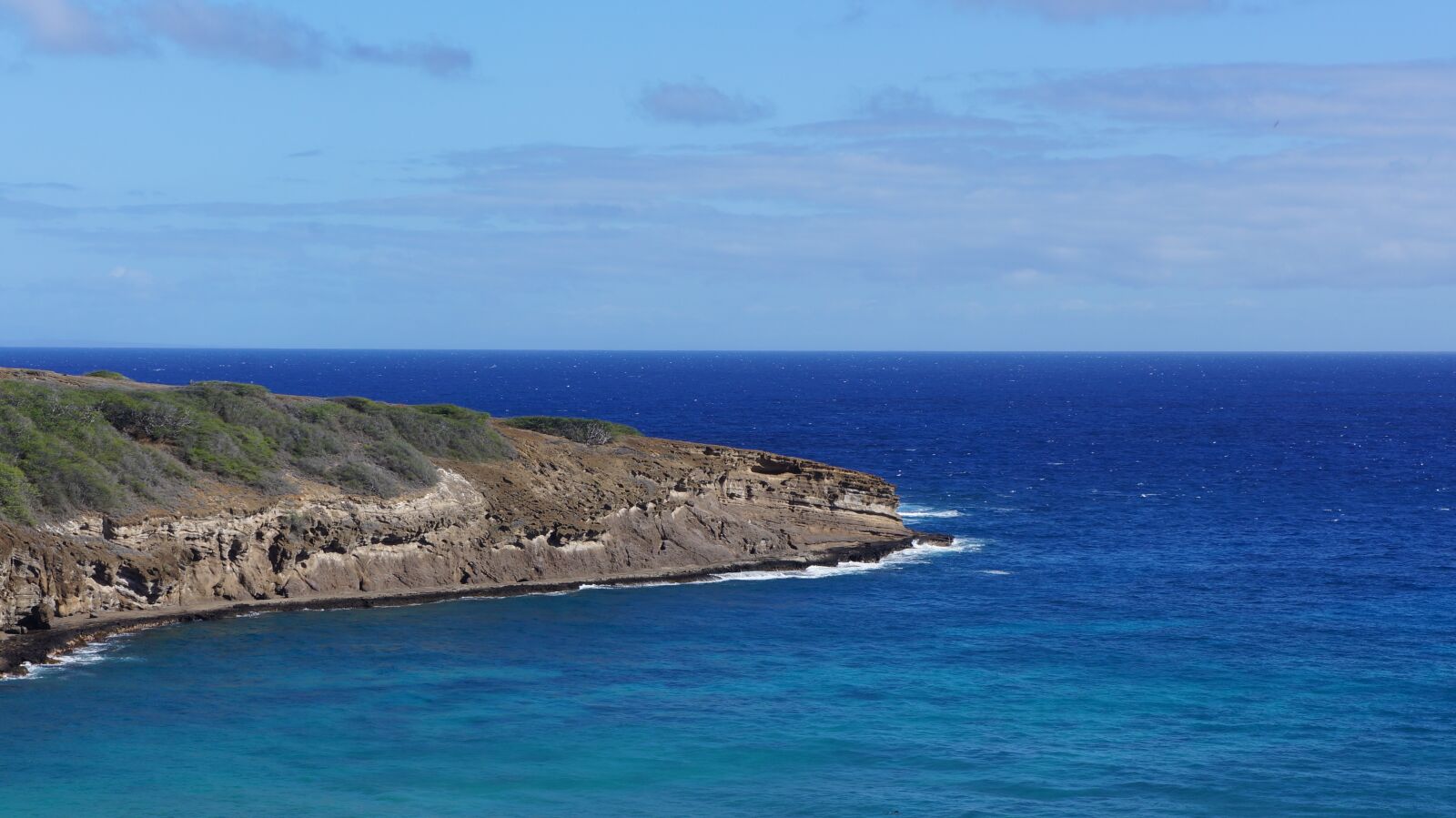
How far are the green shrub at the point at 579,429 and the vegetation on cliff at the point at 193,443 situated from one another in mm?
5005

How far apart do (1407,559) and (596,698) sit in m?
41.5

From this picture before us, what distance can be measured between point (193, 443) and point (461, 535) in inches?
441

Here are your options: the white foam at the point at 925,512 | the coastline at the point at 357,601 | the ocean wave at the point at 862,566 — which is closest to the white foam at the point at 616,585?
the coastline at the point at 357,601

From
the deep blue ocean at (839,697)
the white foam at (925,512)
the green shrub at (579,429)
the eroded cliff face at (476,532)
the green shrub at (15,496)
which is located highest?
the green shrub at (579,429)

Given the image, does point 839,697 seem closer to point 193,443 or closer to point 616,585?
point 616,585

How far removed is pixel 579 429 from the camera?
73.0 m

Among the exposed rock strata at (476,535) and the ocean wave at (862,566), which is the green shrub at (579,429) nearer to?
the exposed rock strata at (476,535)

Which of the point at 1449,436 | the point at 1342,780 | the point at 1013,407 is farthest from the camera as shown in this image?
the point at 1013,407

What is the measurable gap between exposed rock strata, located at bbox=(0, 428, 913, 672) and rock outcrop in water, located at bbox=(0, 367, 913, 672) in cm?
7

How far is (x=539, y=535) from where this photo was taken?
59.6 meters

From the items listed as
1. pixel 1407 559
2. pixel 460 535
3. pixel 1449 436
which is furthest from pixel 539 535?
pixel 1449 436

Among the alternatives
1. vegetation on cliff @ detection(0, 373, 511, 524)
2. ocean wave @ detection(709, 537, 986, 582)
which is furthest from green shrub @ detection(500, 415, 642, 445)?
ocean wave @ detection(709, 537, 986, 582)

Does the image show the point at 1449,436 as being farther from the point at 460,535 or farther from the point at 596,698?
the point at 596,698

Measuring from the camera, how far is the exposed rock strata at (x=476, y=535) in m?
48.6
